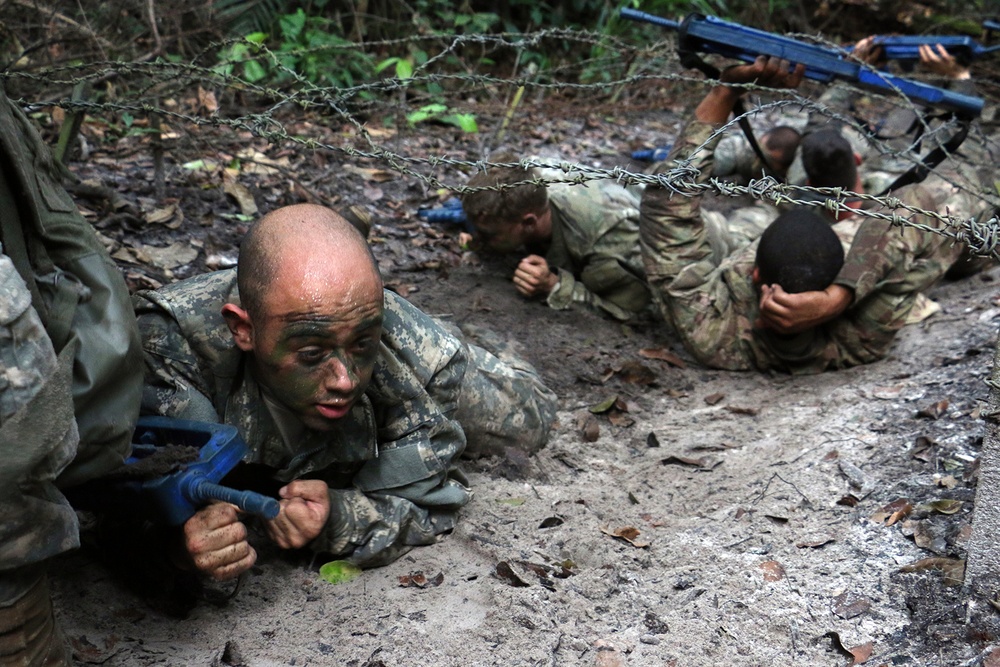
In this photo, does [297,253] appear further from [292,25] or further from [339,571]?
[292,25]

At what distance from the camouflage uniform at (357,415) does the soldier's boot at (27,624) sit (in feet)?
2.71

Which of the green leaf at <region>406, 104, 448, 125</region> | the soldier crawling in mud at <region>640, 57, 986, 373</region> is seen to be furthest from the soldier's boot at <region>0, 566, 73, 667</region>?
the green leaf at <region>406, 104, 448, 125</region>

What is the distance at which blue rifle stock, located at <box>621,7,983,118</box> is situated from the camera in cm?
430

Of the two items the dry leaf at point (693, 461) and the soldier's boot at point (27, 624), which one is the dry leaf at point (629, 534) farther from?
the soldier's boot at point (27, 624)

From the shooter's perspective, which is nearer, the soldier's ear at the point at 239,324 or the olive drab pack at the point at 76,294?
the olive drab pack at the point at 76,294

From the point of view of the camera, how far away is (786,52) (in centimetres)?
432

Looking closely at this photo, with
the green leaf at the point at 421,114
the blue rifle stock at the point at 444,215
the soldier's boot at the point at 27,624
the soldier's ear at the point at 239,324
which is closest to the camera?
the soldier's boot at the point at 27,624

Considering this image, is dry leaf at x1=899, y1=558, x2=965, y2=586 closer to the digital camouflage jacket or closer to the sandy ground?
the sandy ground

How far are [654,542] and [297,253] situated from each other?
154cm

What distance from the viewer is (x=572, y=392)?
455 cm

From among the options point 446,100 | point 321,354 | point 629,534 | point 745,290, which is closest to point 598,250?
point 745,290

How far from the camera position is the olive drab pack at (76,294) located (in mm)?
2041

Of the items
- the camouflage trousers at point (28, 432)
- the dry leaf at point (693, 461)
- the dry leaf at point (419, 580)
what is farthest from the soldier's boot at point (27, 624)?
the dry leaf at point (693, 461)

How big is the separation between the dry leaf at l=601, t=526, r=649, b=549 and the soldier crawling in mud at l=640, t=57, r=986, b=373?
5.54 ft
